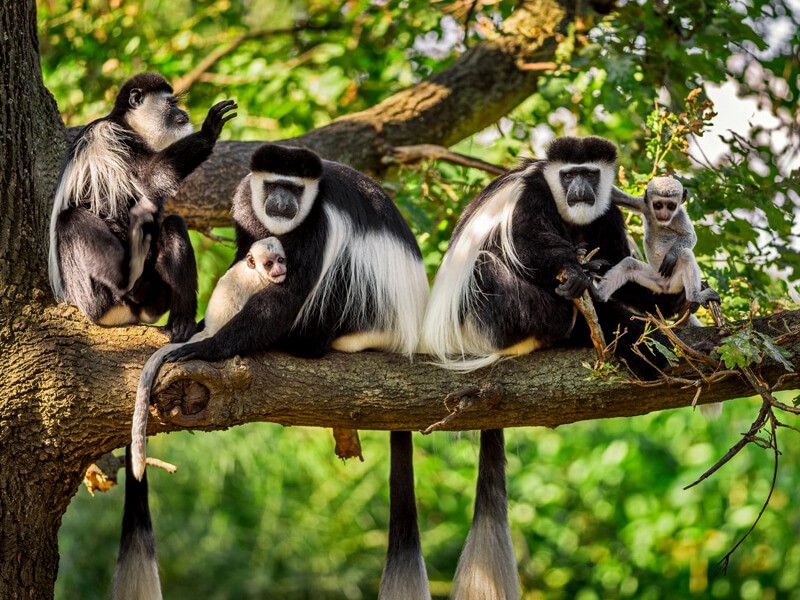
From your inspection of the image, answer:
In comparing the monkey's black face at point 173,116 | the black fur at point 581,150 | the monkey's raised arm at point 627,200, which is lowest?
the monkey's raised arm at point 627,200

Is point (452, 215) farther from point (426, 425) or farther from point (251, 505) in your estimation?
point (251, 505)

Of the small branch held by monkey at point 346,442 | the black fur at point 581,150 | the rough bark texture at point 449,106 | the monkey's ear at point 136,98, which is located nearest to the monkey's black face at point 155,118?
the monkey's ear at point 136,98

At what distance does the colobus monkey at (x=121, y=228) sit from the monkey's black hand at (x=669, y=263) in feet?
4.48

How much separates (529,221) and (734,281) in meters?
0.85

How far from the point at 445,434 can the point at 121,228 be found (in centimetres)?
150

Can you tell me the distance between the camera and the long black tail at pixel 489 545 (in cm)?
305

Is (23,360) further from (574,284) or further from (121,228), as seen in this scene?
(574,284)

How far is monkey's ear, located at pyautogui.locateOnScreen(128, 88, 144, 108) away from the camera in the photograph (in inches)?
129

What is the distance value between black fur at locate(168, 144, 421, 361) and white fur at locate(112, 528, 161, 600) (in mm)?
736

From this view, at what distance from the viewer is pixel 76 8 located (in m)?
5.47

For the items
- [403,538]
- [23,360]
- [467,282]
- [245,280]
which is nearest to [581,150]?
[467,282]

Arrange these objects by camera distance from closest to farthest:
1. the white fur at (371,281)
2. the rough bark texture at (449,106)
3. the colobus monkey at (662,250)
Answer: the colobus monkey at (662,250) < the white fur at (371,281) < the rough bark texture at (449,106)

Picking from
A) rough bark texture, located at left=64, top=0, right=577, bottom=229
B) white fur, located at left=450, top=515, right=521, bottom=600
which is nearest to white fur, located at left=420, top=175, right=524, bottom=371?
white fur, located at left=450, top=515, right=521, bottom=600

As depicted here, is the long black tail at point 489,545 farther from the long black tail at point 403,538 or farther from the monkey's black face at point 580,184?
the monkey's black face at point 580,184
